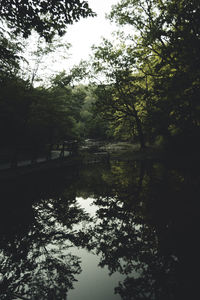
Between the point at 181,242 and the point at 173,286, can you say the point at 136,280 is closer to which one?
the point at 173,286

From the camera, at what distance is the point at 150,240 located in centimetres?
379

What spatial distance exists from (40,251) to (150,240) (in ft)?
8.16

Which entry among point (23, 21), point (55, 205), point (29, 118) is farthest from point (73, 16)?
Answer: point (29, 118)

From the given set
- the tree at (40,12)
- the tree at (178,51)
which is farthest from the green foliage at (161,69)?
the tree at (40,12)

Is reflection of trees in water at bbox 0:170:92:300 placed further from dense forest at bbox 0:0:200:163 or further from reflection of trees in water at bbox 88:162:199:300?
dense forest at bbox 0:0:200:163

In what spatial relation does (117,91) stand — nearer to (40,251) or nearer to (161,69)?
(161,69)

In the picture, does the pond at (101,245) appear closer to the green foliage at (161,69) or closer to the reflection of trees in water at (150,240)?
the reflection of trees in water at (150,240)

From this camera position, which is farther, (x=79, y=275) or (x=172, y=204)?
(x=172, y=204)

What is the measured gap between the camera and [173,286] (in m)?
2.55

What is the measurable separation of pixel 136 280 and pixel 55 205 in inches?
167

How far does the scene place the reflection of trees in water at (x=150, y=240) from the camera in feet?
8.60

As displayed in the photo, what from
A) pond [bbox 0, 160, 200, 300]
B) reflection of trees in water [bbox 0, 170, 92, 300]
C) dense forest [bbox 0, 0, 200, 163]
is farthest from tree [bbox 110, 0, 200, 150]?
reflection of trees in water [bbox 0, 170, 92, 300]

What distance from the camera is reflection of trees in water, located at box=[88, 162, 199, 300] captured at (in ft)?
8.60

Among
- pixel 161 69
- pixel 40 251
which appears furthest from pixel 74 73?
pixel 40 251
